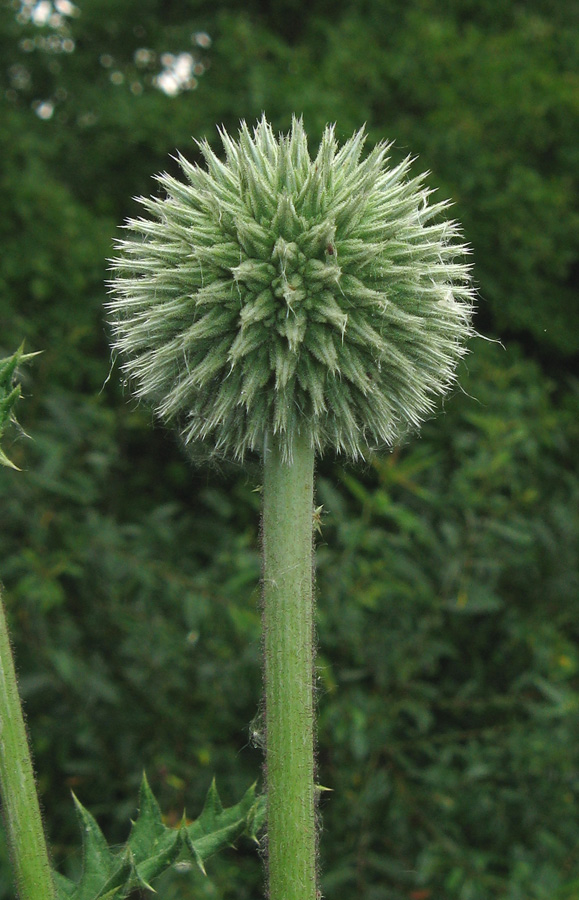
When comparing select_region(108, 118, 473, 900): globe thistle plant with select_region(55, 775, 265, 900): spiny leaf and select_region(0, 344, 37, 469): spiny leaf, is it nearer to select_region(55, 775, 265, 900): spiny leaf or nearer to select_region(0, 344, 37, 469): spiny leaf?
select_region(55, 775, 265, 900): spiny leaf

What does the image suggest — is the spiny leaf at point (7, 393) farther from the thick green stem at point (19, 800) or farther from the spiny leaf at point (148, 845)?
the spiny leaf at point (148, 845)

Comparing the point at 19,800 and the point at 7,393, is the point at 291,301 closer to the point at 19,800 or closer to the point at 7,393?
the point at 7,393

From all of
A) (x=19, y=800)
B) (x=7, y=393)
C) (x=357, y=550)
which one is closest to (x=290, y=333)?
(x=7, y=393)

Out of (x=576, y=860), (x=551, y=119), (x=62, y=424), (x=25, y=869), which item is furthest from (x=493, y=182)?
(x=25, y=869)

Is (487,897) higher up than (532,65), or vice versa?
(532,65)

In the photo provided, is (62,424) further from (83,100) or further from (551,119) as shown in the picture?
(551,119)

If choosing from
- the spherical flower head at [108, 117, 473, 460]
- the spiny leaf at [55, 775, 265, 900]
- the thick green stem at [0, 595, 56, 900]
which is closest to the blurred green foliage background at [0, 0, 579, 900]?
the spherical flower head at [108, 117, 473, 460]
